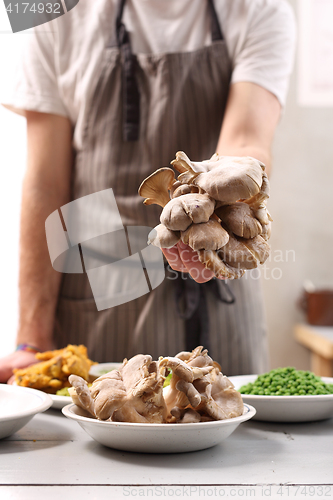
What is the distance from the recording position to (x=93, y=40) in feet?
4.52

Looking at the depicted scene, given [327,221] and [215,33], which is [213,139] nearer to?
[215,33]

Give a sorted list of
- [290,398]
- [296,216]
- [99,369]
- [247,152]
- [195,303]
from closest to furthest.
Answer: [290,398] → [99,369] → [247,152] → [195,303] → [296,216]

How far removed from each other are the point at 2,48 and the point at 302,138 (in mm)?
1675

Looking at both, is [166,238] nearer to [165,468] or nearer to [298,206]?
[165,468]

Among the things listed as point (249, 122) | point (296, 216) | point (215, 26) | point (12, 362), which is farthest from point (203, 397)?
point (296, 216)

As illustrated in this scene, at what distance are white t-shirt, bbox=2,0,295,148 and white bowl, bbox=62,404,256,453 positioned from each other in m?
0.98

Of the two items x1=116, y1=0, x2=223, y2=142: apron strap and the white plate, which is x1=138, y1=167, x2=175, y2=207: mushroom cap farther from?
x1=116, y1=0, x2=223, y2=142: apron strap

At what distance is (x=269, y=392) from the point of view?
32.7 inches

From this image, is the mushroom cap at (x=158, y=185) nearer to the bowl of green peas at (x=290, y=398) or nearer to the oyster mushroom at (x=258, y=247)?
the oyster mushroom at (x=258, y=247)

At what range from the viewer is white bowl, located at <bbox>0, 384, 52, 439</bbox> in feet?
2.18

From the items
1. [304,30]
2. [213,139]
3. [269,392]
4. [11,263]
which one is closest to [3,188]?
[11,263]

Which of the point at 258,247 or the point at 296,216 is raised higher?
the point at 258,247

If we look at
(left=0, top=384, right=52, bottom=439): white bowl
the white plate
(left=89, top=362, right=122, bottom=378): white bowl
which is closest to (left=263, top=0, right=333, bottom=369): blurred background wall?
(left=89, top=362, right=122, bottom=378): white bowl

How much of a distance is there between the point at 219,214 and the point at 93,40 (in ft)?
3.16
